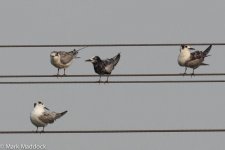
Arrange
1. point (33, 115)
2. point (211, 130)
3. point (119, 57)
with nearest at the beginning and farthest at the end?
1. point (211, 130)
2. point (33, 115)
3. point (119, 57)

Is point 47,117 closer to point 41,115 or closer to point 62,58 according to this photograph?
point 41,115

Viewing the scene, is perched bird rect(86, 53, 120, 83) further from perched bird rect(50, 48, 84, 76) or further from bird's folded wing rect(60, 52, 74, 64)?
bird's folded wing rect(60, 52, 74, 64)

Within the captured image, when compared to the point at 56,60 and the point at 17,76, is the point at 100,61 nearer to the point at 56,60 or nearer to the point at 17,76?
the point at 56,60

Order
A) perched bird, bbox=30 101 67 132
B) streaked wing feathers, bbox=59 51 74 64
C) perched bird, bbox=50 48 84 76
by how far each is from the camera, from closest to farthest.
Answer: perched bird, bbox=30 101 67 132 → perched bird, bbox=50 48 84 76 → streaked wing feathers, bbox=59 51 74 64

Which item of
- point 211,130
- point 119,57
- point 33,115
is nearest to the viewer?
point 211,130

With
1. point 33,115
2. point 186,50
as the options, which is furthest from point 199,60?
point 33,115

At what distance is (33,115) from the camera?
1004 inches

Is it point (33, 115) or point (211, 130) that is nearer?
point (211, 130)

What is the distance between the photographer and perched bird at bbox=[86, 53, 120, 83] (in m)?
26.9

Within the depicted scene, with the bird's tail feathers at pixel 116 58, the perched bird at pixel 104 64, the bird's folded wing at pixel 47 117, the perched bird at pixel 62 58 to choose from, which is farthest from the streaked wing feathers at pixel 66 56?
the bird's folded wing at pixel 47 117

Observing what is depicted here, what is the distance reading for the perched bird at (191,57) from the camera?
1048 inches

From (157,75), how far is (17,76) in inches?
98.1

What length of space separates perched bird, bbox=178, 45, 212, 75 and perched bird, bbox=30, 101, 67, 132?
296 centimetres

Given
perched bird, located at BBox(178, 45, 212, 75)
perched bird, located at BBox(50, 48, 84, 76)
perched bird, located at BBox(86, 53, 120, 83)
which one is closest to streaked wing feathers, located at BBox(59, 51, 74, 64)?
perched bird, located at BBox(50, 48, 84, 76)
